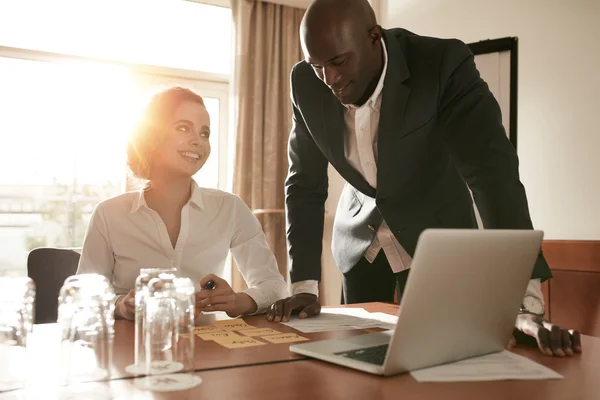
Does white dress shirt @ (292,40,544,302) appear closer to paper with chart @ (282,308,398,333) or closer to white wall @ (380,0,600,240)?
paper with chart @ (282,308,398,333)

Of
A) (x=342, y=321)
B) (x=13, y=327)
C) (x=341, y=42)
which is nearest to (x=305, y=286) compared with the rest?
(x=342, y=321)

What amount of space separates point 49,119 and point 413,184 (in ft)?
10.0

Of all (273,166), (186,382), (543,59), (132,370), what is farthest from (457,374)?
(273,166)

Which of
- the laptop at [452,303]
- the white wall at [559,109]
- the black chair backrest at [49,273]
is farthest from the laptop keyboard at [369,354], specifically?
the white wall at [559,109]

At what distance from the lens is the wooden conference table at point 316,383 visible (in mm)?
866

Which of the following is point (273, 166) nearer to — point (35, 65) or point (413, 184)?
point (35, 65)

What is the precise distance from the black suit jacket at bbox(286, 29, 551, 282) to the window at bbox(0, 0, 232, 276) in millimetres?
2336

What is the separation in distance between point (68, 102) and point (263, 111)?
135cm

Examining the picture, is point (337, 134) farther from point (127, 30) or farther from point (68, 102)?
point (127, 30)

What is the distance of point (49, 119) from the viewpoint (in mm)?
4086

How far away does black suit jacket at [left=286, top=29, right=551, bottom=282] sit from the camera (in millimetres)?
1627

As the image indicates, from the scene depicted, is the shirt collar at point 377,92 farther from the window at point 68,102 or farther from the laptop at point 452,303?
the window at point 68,102

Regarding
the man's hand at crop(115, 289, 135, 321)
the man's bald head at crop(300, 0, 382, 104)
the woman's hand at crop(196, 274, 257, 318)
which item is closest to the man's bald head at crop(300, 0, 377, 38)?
the man's bald head at crop(300, 0, 382, 104)

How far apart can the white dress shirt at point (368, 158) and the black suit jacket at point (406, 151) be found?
0.10 ft
